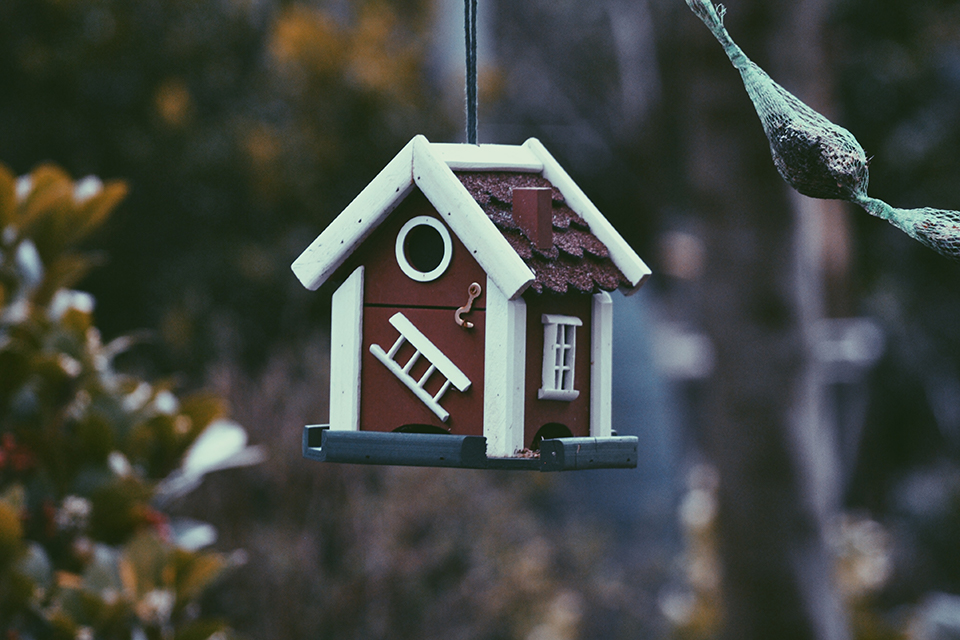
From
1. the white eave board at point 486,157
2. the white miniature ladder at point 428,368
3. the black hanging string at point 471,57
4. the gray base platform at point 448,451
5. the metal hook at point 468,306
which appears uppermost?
the black hanging string at point 471,57

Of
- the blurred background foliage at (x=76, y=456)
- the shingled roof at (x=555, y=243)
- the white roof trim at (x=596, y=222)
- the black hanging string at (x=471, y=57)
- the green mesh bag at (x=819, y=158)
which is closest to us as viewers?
the green mesh bag at (x=819, y=158)

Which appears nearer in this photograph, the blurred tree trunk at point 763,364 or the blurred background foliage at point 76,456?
the blurred background foliage at point 76,456

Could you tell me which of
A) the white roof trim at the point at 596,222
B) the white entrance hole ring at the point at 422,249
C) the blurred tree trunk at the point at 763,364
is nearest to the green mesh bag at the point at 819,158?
the white roof trim at the point at 596,222

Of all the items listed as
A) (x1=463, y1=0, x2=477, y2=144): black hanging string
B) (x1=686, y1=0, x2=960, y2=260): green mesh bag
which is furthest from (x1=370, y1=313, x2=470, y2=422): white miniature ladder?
(x1=686, y1=0, x2=960, y2=260): green mesh bag

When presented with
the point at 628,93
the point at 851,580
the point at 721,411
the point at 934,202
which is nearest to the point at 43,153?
the point at 721,411

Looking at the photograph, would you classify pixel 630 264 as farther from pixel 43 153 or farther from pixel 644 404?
pixel 644 404

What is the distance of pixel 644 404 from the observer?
9078 mm

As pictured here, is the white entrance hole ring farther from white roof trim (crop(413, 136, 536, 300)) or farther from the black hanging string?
the black hanging string

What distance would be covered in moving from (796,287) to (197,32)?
13.8 ft

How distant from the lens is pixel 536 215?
67.9 inches

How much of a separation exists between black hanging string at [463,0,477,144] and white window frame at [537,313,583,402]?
0.36 m

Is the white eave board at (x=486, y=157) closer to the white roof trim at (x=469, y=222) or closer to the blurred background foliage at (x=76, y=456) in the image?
the white roof trim at (x=469, y=222)

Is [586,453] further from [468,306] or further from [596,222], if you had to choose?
[596,222]

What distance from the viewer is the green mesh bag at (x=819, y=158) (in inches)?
48.2
